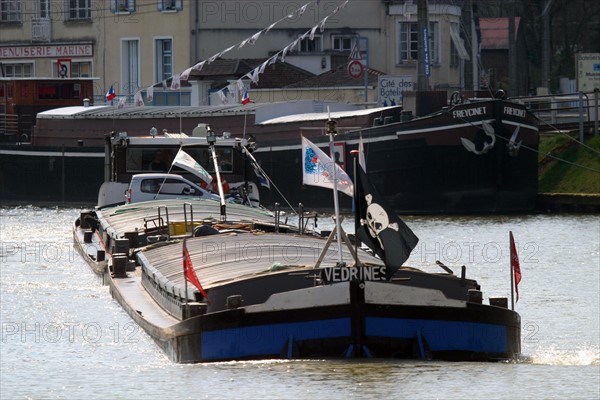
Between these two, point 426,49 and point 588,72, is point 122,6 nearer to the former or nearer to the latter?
point 426,49

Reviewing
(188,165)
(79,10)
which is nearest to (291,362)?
(188,165)

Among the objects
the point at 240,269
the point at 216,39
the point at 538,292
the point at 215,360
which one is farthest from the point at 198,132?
the point at 216,39

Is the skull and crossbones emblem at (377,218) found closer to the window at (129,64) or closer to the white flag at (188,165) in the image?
the white flag at (188,165)

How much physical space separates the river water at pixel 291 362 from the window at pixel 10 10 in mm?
30422

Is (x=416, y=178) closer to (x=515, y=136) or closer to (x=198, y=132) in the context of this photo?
(x=515, y=136)

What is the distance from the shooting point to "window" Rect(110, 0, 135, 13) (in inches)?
2354

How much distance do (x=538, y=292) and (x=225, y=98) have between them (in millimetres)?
24364

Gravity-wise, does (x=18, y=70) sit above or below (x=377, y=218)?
above

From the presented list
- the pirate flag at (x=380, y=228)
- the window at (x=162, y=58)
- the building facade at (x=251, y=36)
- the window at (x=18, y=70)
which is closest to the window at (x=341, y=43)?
the building facade at (x=251, y=36)

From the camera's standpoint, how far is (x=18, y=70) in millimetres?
64250

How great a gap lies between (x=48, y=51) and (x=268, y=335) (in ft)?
155

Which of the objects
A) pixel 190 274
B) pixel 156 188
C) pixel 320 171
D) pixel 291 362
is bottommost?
pixel 291 362

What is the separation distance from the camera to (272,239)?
69.5ft

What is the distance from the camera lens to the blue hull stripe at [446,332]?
16.6 metres
